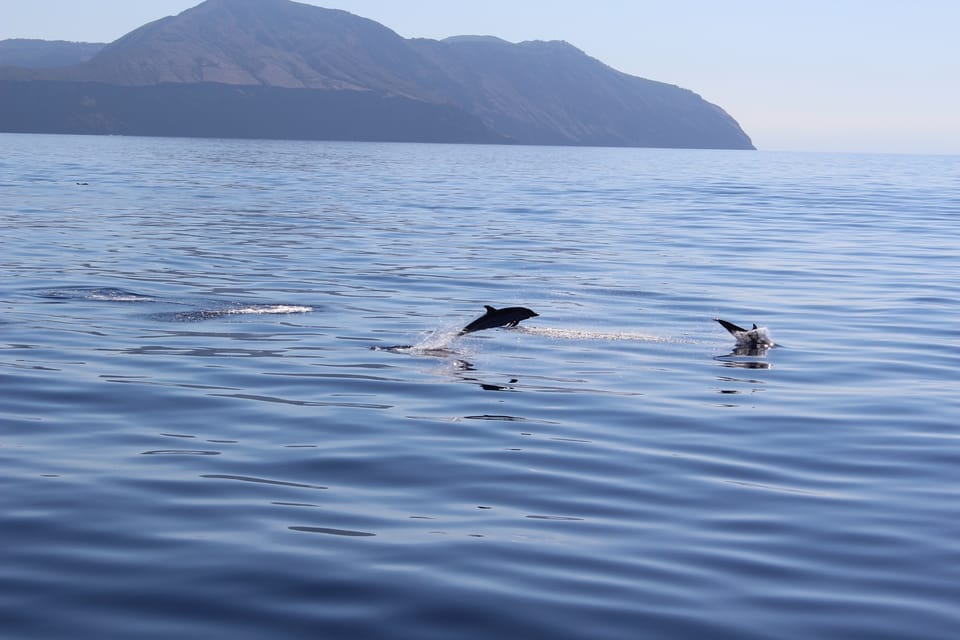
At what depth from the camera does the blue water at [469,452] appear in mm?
7203

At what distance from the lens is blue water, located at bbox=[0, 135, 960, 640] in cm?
720

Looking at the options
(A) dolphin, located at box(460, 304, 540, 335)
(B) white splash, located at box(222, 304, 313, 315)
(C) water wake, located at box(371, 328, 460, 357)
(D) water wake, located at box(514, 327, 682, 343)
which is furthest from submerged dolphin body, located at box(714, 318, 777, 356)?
(B) white splash, located at box(222, 304, 313, 315)

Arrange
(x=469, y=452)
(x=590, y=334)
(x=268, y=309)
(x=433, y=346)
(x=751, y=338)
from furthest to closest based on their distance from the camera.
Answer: (x=268, y=309)
(x=590, y=334)
(x=751, y=338)
(x=433, y=346)
(x=469, y=452)

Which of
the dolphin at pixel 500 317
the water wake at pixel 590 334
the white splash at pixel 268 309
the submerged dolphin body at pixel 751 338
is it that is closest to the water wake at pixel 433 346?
the dolphin at pixel 500 317

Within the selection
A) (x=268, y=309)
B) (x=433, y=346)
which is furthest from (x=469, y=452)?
(x=268, y=309)

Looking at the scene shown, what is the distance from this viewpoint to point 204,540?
8141 millimetres

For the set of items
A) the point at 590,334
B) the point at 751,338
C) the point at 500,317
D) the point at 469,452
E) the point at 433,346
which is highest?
the point at 500,317

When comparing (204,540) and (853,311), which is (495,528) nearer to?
(204,540)

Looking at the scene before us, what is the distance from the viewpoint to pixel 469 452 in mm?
10992

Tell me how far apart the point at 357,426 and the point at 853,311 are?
40.8 ft

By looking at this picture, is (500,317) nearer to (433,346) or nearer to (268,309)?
(433,346)

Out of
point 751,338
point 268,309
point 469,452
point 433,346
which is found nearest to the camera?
point 469,452

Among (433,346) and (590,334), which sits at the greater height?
(590,334)

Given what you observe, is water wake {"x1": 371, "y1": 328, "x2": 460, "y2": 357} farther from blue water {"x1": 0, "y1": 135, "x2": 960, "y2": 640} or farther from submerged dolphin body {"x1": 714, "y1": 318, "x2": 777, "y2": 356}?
submerged dolphin body {"x1": 714, "y1": 318, "x2": 777, "y2": 356}
